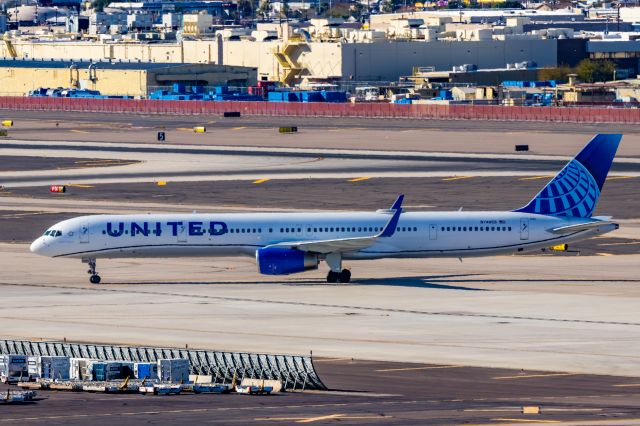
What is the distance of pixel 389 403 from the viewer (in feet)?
157

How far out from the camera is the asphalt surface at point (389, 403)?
1753 inches

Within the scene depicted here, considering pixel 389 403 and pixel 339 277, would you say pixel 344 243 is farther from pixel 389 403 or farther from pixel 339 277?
pixel 389 403

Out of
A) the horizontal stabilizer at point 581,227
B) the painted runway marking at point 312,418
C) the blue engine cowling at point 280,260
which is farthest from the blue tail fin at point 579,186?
the painted runway marking at point 312,418

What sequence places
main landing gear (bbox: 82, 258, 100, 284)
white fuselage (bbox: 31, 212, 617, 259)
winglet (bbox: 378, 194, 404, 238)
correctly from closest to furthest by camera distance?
1. winglet (bbox: 378, 194, 404, 238)
2. white fuselage (bbox: 31, 212, 617, 259)
3. main landing gear (bbox: 82, 258, 100, 284)

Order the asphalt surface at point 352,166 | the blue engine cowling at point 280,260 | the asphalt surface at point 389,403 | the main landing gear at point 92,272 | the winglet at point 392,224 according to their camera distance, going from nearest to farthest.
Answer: the asphalt surface at point 389,403 → the winglet at point 392,224 → the blue engine cowling at point 280,260 → the main landing gear at point 92,272 → the asphalt surface at point 352,166

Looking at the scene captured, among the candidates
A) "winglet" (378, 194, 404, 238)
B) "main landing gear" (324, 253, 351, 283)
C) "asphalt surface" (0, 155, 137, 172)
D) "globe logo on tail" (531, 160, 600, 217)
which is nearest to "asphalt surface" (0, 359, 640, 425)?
"winglet" (378, 194, 404, 238)

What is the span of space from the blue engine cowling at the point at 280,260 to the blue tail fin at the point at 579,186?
1248 cm

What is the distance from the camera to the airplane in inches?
3226

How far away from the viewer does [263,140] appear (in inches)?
7480

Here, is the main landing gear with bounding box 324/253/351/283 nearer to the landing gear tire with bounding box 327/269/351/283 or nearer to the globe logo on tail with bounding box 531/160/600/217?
the landing gear tire with bounding box 327/269/351/283

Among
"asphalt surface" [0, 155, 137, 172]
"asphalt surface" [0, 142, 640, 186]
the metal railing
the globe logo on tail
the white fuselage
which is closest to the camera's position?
the metal railing

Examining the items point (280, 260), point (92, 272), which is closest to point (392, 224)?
point (280, 260)

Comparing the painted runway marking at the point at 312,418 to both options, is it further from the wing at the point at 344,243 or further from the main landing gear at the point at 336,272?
the main landing gear at the point at 336,272

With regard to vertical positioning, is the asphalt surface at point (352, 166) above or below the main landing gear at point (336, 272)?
below
